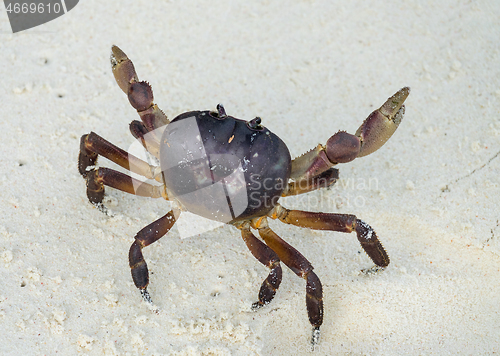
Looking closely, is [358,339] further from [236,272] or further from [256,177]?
[256,177]

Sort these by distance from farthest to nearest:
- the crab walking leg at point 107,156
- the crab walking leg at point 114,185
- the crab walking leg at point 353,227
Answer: the crab walking leg at point 107,156 < the crab walking leg at point 114,185 < the crab walking leg at point 353,227

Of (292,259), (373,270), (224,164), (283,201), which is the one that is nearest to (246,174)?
(224,164)

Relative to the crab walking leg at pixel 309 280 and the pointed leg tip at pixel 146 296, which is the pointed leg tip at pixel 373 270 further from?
the pointed leg tip at pixel 146 296

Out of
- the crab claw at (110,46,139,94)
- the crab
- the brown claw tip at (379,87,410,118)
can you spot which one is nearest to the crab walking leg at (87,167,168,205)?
the crab

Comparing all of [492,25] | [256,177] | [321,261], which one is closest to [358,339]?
[321,261]

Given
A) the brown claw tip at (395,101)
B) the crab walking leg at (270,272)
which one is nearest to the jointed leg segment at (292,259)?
the crab walking leg at (270,272)

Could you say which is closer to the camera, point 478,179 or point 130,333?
point 130,333

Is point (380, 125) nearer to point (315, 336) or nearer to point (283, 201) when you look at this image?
point (283, 201)
